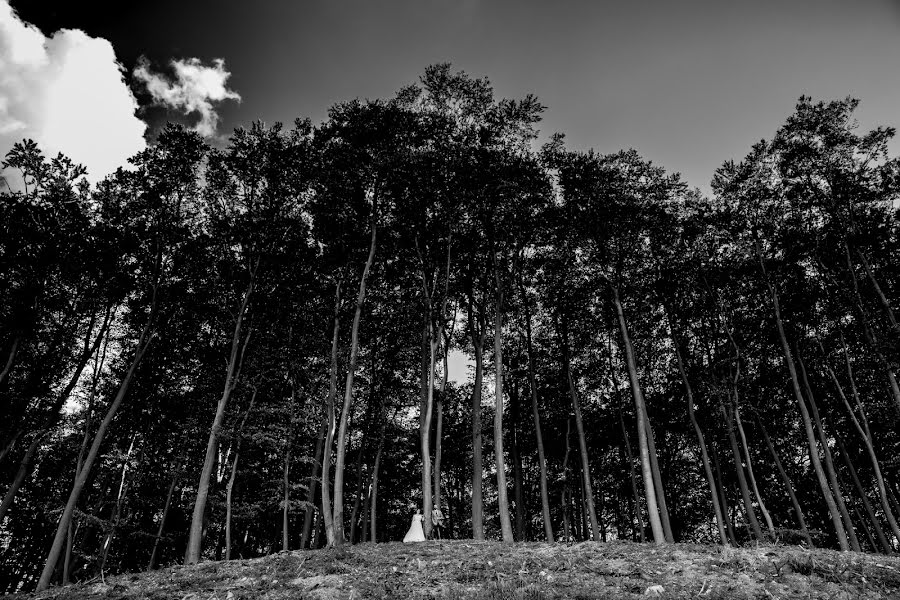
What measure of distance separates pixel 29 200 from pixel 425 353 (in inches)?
535

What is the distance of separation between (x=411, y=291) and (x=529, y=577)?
13.7 m

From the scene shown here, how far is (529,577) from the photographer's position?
6.93 meters

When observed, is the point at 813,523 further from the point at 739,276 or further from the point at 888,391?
the point at 739,276

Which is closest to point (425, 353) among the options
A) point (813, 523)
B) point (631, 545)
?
point (631, 545)

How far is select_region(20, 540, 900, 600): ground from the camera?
19.9 ft

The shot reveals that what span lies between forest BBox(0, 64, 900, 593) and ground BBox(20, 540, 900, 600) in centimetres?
459

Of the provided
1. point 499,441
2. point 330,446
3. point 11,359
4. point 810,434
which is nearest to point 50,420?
point 11,359

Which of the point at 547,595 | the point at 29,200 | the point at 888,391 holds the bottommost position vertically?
the point at 547,595

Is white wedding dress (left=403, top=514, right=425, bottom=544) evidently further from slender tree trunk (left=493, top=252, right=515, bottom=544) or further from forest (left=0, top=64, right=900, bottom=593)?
slender tree trunk (left=493, top=252, right=515, bottom=544)

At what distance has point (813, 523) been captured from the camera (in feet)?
84.8

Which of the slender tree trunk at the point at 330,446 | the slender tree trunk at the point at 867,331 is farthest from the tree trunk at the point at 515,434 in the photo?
the slender tree trunk at the point at 867,331

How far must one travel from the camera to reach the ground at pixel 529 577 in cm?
607

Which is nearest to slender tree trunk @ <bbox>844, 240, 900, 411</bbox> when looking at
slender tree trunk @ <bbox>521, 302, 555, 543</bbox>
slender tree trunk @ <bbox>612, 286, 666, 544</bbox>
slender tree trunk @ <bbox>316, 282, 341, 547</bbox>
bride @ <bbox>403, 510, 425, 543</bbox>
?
slender tree trunk @ <bbox>612, 286, 666, 544</bbox>

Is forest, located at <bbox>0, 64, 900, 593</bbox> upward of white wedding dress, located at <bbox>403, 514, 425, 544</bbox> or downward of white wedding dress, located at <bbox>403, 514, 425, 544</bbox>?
upward
